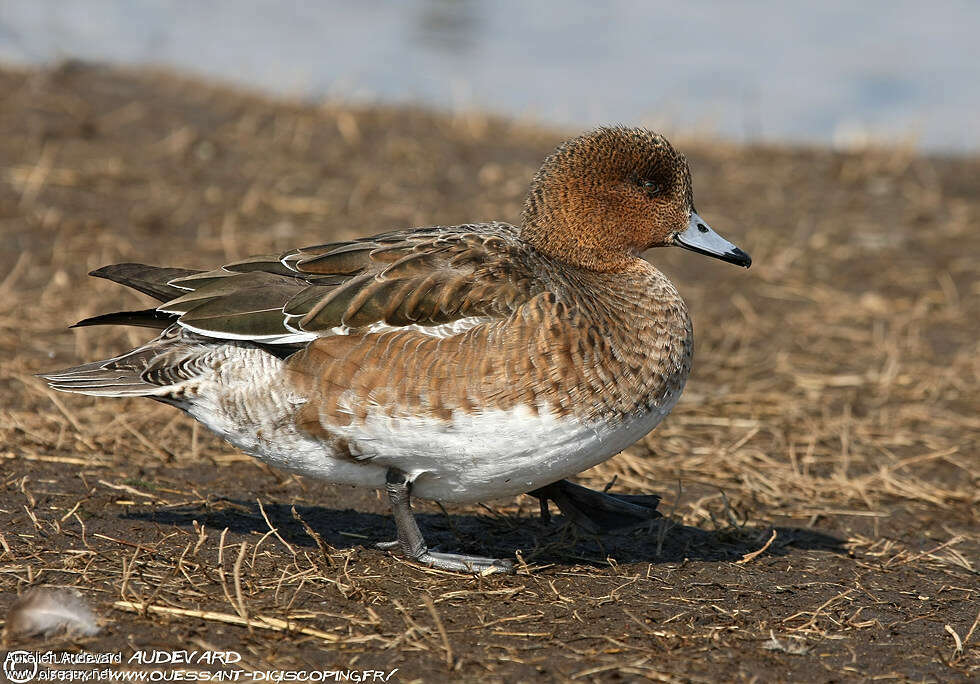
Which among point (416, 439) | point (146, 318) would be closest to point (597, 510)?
point (416, 439)

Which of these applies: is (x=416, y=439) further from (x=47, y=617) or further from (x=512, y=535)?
(x=47, y=617)

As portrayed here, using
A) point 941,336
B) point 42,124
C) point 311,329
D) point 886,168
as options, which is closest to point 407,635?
Result: point 311,329

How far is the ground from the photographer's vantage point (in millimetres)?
3178

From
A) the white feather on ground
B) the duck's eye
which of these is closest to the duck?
the duck's eye

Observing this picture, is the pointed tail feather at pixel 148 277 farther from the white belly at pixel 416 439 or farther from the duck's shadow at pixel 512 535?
the duck's shadow at pixel 512 535

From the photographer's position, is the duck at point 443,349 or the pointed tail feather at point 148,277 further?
the pointed tail feather at point 148,277

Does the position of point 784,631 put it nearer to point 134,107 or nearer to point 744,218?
point 744,218

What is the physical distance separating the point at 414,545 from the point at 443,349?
68 cm

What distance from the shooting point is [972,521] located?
4633 millimetres

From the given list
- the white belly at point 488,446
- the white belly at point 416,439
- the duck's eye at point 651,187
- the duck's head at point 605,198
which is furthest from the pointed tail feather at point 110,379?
the duck's eye at point 651,187

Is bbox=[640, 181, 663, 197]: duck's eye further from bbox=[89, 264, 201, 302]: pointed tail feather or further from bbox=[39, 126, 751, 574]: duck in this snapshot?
bbox=[89, 264, 201, 302]: pointed tail feather

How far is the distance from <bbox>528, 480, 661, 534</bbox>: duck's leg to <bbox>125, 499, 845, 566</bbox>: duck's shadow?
0.06m

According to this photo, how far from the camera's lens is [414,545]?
367 centimetres

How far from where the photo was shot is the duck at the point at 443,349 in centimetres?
340
